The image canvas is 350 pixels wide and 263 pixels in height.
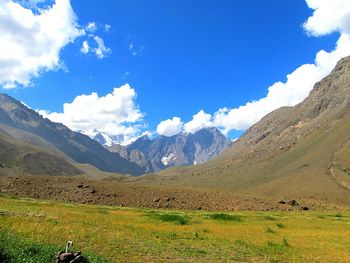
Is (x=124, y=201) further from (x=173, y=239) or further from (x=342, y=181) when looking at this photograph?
(x=342, y=181)

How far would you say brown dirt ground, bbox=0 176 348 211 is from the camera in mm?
86688

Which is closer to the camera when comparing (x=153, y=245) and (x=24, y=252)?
(x=24, y=252)

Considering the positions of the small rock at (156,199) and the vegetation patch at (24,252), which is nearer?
the vegetation patch at (24,252)

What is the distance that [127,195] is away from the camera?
93.0 m

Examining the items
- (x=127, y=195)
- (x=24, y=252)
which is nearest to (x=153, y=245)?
(x=24, y=252)

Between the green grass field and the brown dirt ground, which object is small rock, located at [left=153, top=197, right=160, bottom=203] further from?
the green grass field

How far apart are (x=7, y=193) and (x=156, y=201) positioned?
3023cm

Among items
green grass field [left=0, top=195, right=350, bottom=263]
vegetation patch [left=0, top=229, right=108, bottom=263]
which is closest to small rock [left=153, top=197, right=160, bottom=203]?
green grass field [left=0, top=195, right=350, bottom=263]

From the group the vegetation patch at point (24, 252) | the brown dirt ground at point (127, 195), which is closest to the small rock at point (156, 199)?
the brown dirt ground at point (127, 195)

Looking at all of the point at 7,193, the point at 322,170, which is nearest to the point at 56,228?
the point at 7,193

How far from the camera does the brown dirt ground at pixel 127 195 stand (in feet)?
284

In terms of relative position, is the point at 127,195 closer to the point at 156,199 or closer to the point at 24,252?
the point at 156,199

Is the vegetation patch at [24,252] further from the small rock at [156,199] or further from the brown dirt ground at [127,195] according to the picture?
the small rock at [156,199]

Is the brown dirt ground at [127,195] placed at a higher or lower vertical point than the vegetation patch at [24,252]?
higher
